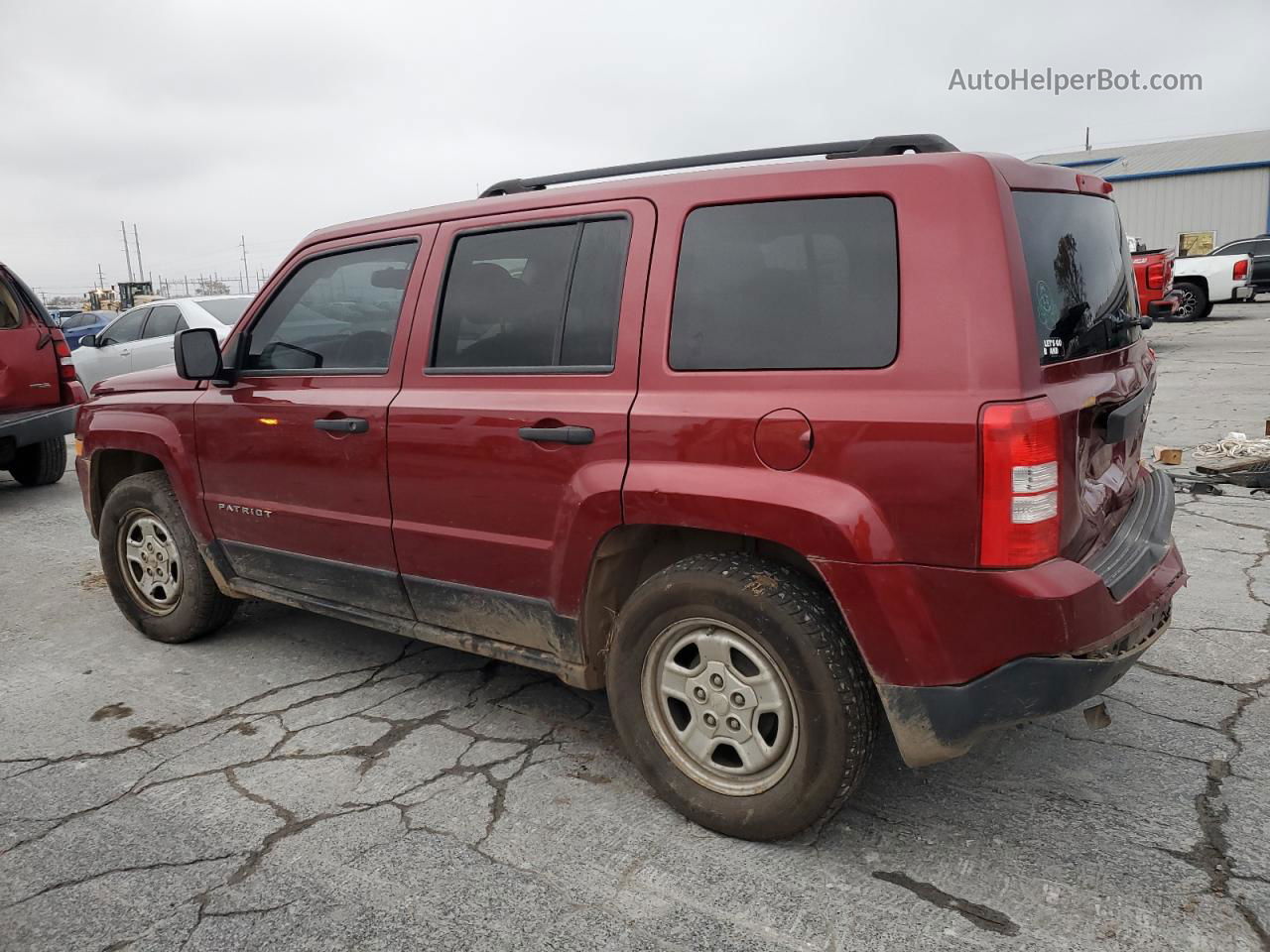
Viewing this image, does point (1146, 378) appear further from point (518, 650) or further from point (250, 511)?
point (250, 511)

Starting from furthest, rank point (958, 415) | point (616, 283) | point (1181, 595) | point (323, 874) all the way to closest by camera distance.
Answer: point (1181, 595) < point (616, 283) < point (323, 874) < point (958, 415)

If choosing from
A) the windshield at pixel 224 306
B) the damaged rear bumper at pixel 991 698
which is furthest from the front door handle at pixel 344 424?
the windshield at pixel 224 306

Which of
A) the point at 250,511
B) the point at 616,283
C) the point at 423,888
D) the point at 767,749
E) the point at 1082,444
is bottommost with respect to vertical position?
the point at 423,888

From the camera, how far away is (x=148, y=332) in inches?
517

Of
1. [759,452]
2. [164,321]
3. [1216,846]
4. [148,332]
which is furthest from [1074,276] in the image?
[148,332]

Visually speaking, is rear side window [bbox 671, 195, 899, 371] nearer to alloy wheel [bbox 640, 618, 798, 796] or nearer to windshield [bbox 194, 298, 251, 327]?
alloy wheel [bbox 640, 618, 798, 796]

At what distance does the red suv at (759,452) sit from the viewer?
7.76 feet

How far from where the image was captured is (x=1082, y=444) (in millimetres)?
2486

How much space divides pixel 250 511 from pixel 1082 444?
3074mm

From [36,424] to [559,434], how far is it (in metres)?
6.73

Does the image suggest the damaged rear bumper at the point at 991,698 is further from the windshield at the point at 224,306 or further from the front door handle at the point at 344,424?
the windshield at the point at 224,306

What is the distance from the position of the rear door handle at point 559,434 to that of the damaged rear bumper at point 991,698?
108cm

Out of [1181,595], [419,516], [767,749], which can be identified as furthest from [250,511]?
[1181,595]

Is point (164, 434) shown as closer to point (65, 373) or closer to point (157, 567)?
point (157, 567)
